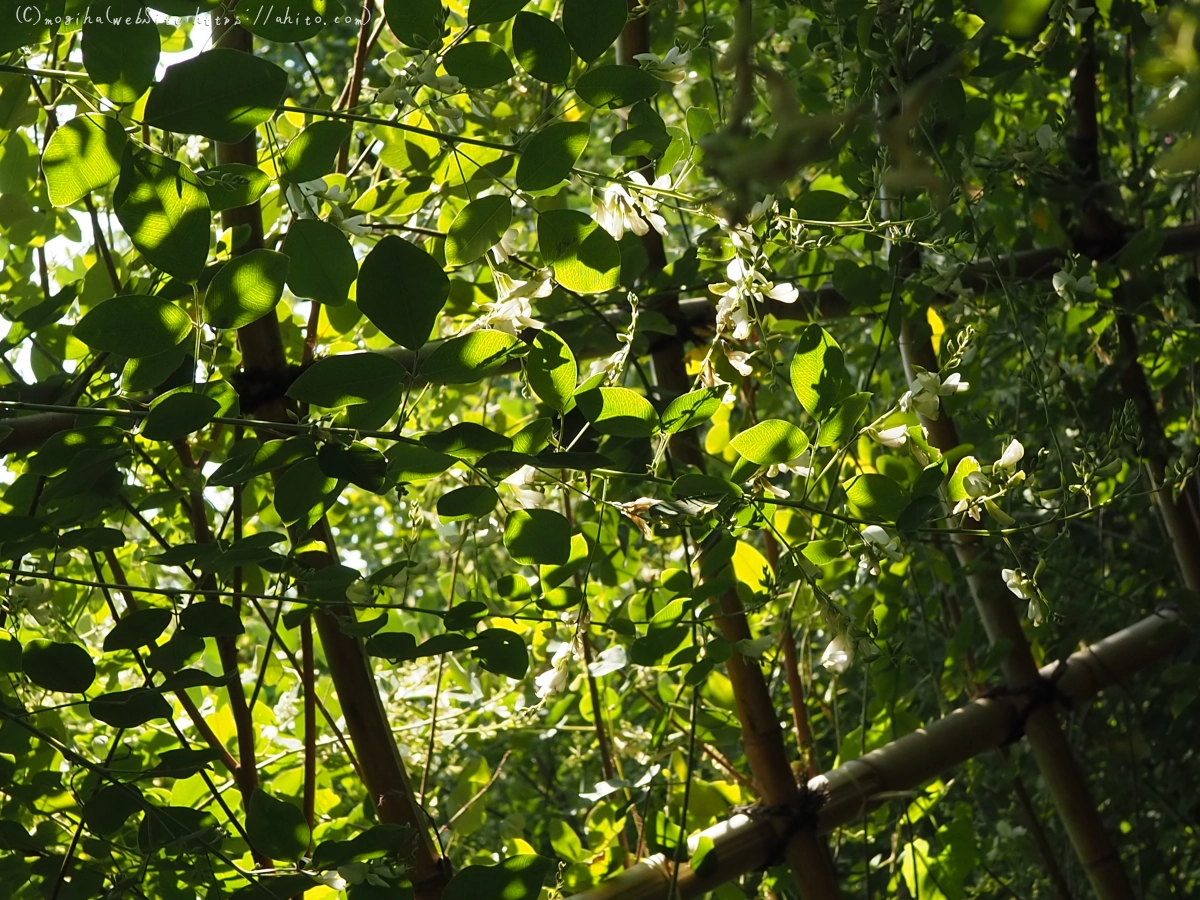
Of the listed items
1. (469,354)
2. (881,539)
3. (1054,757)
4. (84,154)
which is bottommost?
(1054,757)

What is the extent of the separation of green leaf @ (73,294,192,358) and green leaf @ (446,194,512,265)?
A: 146 millimetres

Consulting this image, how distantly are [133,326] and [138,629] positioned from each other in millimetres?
157

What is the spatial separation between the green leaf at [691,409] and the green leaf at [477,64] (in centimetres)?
17

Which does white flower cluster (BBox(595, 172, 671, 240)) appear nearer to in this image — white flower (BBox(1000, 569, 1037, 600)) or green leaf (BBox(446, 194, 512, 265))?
green leaf (BBox(446, 194, 512, 265))

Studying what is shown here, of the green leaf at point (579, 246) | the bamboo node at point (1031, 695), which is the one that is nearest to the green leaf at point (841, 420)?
the green leaf at point (579, 246)

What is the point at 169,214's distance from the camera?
0.39 m

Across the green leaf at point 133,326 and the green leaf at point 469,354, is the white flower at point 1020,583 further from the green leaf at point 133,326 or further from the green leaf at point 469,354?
the green leaf at point 133,326

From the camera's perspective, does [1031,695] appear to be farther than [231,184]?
Yes

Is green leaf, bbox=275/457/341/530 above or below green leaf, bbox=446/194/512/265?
below

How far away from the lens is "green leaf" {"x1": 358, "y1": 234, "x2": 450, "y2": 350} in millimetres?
395

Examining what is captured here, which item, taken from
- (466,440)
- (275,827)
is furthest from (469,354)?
(275,827)

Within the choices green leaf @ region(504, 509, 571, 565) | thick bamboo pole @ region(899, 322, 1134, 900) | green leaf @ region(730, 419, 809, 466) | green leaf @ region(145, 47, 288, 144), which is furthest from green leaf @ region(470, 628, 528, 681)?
thick bamboo pole @ region(899, 322, 1134, 900)

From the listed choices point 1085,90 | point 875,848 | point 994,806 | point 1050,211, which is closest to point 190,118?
point 1050,211

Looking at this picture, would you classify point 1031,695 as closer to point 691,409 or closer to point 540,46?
point 691,409
